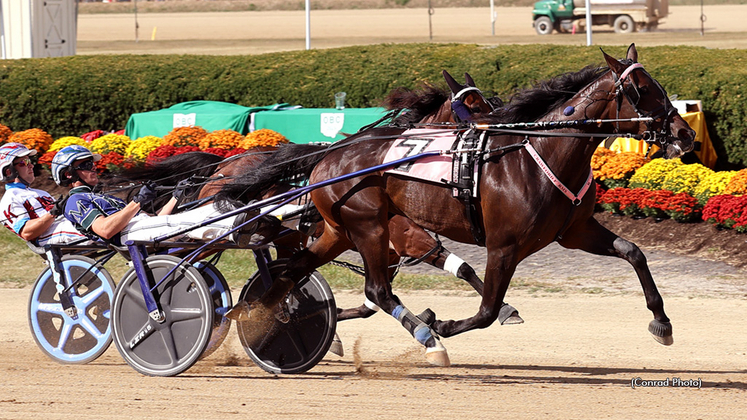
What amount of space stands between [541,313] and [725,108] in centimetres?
445

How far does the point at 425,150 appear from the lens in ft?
16.4

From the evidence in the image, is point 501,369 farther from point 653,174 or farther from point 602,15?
point 602,15

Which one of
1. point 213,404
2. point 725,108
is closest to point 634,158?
point 725,108

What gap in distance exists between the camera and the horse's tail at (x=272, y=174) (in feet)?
18.3

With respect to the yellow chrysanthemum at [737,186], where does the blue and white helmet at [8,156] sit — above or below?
above

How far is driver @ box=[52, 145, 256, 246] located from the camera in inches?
205

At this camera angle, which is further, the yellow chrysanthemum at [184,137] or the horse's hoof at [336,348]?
the yellow chrysanthemum at [184,137]

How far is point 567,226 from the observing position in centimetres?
475

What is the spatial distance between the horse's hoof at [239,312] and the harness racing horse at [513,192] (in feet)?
0.08

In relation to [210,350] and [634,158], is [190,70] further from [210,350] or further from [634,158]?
[210,350]

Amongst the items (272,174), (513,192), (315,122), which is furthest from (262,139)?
(513,192)

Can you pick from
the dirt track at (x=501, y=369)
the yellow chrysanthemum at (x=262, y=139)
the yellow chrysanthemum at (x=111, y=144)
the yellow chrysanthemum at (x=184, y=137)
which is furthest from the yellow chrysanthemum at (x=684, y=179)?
the yellow chrysanthemum at (x=111, y=144)

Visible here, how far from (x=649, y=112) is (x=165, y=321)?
2727 mm

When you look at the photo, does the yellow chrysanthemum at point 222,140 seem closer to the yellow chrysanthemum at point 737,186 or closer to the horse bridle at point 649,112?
the yellow chrysanthemum at point 737,186
